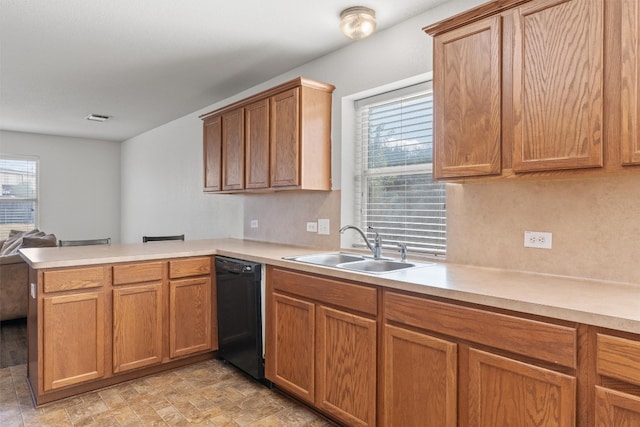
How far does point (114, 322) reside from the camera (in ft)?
8.63

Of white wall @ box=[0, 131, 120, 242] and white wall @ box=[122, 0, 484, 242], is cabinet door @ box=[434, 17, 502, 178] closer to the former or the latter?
white wall @ box=[122, 0, 484, 242]

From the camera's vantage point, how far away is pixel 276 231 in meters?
3.68

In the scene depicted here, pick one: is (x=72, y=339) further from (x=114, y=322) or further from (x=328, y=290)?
(x=328, y=290)

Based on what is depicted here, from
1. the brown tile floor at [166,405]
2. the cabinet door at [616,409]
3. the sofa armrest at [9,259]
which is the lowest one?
the brown tile floor at [166,405]

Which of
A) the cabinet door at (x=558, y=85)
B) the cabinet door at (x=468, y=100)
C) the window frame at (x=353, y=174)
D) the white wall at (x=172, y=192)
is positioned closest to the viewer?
the cabinet door at (x=558, y=85)

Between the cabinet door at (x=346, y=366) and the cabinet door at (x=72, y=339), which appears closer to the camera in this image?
the cabinet door at (x=346, y=366)

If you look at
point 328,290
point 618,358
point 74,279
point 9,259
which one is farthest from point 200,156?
point 618,358

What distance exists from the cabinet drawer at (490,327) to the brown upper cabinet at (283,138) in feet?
4.44

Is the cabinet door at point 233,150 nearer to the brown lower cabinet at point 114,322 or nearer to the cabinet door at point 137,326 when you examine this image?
the brown lower cabinet at point 114,322

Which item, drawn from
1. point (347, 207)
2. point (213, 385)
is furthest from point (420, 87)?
point (213, 385)

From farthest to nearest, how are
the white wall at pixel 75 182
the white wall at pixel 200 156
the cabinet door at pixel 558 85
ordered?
the white wall at pixel 75 182 → the white wall at pixel 200 156 → the cabinet door at pixel 558 85

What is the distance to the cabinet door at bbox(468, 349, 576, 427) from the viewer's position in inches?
52.7

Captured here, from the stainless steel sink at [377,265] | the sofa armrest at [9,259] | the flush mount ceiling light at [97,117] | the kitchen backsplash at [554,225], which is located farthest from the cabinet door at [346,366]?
the flush mount ceiling light at [97,117]

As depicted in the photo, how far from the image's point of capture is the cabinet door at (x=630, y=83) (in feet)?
4.71
